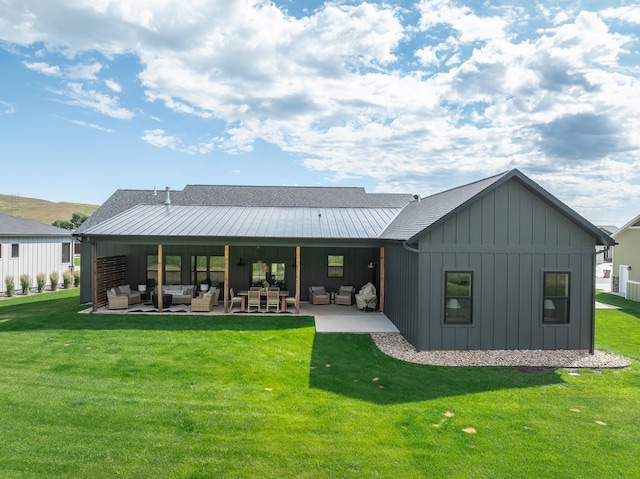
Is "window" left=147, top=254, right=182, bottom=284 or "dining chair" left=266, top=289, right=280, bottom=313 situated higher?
"window" left=147, top=254, right=182, bottom=284

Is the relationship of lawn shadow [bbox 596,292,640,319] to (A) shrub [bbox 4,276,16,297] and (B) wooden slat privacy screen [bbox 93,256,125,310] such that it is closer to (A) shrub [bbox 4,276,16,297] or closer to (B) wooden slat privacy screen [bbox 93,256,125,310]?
(B) wooden slat privacy screen [bbox 93,256,125,310]

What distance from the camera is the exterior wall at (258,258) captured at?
15.5 m

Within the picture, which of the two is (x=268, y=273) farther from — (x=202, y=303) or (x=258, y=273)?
(x=202, y=303)

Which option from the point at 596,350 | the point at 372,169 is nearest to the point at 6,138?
the point at 372,169

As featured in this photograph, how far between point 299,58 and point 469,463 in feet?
40.5

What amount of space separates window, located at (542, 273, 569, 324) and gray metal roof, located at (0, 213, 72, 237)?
22.1m

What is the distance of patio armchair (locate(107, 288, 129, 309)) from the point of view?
43.5ft

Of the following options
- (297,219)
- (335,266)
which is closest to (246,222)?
(297,219)

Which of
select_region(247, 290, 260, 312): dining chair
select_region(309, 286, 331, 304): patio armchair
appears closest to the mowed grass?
select_region(247, 290, 260, 312): dining chair

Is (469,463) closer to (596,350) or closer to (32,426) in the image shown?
(32,426)

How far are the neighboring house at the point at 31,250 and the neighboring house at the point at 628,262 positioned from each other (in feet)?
95.8

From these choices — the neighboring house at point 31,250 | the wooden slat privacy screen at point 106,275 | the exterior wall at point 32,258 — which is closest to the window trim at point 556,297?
the wooden slat privacy screen at point 106,275

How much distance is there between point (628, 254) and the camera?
64.6ft

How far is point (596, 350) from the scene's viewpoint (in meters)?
9.54
